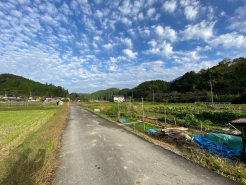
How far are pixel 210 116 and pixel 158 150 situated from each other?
12974 millimetres

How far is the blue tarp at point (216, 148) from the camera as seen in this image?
5980mm

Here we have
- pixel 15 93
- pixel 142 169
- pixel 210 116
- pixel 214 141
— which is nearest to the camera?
pixel 142 169

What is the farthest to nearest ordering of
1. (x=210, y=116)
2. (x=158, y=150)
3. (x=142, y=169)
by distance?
(x=210, y=116)
(x=158, y=150)
(x=142, y=169)

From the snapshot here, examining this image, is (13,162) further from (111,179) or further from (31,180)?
(111,179)

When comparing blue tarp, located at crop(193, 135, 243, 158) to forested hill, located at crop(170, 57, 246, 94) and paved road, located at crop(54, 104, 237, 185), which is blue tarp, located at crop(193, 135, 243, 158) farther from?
forested hill, located at crop(170, 57, 246, 94)

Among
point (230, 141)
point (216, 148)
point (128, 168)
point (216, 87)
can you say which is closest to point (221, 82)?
point (216, 87)

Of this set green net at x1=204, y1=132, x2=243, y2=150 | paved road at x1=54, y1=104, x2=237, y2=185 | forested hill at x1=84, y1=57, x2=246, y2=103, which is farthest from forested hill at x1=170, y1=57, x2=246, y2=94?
paved road at x1=54, y1=104, x2=237, y2=185

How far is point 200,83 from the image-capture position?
245 feet

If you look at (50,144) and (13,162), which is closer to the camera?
(13,162)

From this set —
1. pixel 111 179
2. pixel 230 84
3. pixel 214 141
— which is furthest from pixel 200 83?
pixel 111 179

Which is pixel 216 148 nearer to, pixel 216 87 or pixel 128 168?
pixel 128 168

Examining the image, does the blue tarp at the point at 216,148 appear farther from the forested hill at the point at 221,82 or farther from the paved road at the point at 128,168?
the forested hill at the point at 221,82

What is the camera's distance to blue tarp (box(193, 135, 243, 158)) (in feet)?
19.6

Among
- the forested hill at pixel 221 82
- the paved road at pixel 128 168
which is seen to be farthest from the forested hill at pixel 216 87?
the paved road at pixel 128 168
